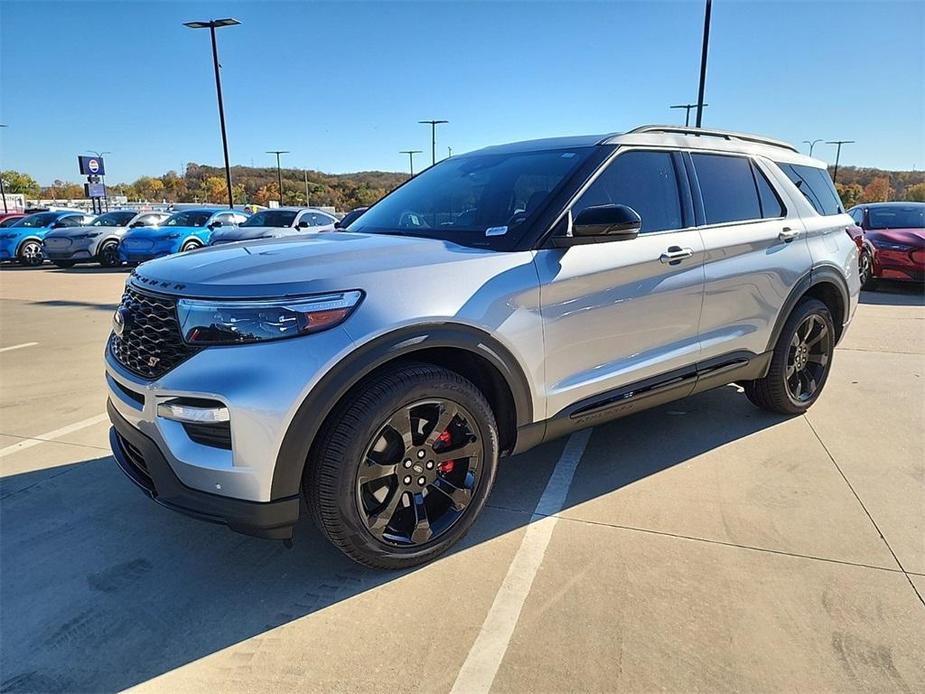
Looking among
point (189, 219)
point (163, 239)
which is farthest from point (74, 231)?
point (189, 219)

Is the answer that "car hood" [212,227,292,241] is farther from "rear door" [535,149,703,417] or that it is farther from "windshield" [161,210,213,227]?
"rear door" [535,149,703,417]

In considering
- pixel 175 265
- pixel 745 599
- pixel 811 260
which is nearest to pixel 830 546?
pixel 745 599

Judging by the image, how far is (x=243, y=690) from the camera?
202 centimetres

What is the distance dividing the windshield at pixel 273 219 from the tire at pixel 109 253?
3975 millimetres

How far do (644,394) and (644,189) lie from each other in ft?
3.66

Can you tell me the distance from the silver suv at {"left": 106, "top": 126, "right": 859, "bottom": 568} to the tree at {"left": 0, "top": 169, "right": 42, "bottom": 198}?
104 meters

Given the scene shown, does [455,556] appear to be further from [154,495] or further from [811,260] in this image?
[811,260]

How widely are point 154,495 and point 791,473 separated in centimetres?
331

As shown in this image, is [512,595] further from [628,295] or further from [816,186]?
[816,186]

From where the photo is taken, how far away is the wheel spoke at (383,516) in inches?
98.0

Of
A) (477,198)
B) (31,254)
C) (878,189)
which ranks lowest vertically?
(31,254)

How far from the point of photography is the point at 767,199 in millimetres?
4082

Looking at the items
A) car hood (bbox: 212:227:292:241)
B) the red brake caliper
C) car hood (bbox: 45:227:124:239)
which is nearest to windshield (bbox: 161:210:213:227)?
car hood (bbox: 45:227:124:239)

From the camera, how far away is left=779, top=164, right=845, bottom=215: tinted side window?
441cm
